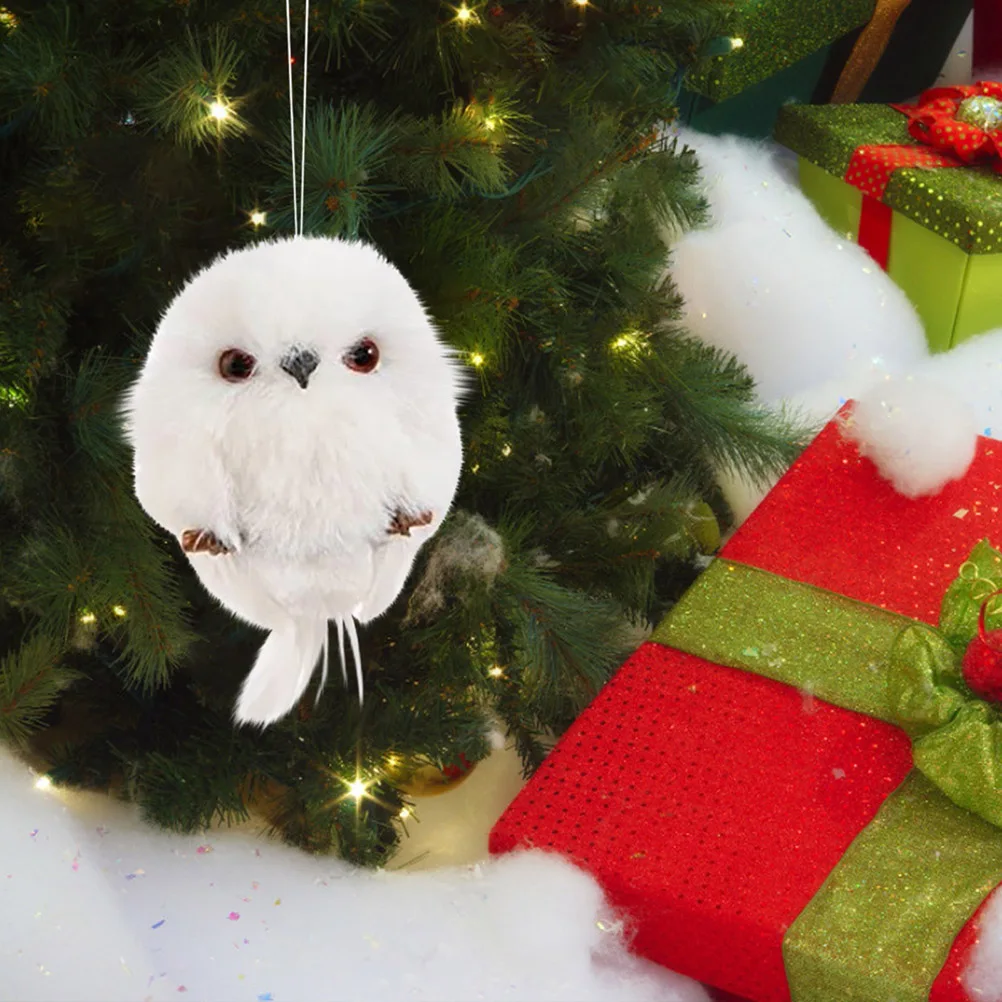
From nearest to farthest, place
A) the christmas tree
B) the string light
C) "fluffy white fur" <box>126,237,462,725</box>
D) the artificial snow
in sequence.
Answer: "fluffy white fur" <box>126,237,462,725</box>, the christmas tree, the string light, the artificial snow

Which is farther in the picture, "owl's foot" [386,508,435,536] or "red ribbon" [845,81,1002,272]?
"red ribbon" [845,81,1002,272]

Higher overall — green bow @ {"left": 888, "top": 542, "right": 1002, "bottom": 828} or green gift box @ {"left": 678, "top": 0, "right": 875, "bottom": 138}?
green gift box @ {"left": 678, "top": 0, "right": 875, "bottom": 138}

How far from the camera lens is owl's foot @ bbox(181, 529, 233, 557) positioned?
0.51 meters

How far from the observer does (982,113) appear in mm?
1419

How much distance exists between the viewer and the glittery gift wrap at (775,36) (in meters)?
1.42

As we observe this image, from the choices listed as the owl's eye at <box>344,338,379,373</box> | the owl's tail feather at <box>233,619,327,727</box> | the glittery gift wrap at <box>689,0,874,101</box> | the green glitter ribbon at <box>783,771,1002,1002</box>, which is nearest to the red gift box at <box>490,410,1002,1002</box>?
the green glitter ribbon at <box>783,771,1002,1002</box>

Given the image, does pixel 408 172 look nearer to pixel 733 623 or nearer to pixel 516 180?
pixel 516 180

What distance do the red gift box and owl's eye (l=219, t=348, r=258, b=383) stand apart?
1.33 ft

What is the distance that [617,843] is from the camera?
0.76 meters

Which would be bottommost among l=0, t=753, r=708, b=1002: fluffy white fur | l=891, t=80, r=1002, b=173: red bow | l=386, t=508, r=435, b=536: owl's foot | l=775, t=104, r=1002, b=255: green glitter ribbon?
l=0, t=753, r=708, b=1002: fluffy white fur

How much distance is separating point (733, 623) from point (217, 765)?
40 centimetres

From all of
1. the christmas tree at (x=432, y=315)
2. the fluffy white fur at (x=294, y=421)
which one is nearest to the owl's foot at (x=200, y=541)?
the fluffy white fur at (x=294, y=421)

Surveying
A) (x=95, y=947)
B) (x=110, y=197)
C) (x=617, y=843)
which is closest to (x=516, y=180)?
(x=110, y=197)

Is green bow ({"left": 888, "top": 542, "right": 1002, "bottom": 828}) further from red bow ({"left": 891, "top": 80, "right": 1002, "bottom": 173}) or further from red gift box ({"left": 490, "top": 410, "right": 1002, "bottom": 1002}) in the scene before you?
red bow ({"left": 891, "top": 80, "right": 1002, "bottom": 173})
